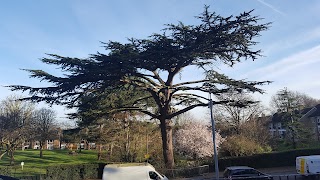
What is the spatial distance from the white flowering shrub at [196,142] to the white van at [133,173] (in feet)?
84.1

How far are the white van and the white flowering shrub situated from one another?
25.6m

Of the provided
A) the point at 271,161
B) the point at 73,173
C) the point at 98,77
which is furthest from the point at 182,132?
the point at 98,77

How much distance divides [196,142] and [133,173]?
26890 millimetres

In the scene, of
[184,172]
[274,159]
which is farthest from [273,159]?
[184,172]

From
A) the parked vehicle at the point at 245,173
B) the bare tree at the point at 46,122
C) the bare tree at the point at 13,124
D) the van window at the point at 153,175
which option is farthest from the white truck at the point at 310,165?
the bare tree at the point at 46,122

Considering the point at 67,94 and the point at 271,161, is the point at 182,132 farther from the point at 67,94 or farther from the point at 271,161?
the point at 67,94

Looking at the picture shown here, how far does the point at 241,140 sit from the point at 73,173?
21.1 m

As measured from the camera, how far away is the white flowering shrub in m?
48.1

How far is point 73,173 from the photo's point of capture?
3778 centimetres

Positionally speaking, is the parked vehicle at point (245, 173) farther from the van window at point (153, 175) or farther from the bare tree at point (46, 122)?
the bare tree at point (46, 122)

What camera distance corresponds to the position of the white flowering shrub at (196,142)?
48125mm

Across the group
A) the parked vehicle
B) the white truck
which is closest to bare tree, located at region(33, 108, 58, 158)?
the parked vehicle

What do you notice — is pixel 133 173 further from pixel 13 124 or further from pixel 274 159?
pixel 13 124

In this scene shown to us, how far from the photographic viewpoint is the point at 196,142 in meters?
48.9
